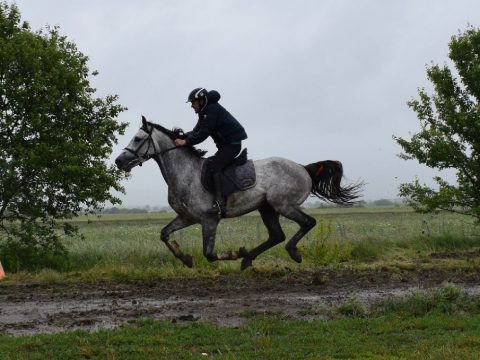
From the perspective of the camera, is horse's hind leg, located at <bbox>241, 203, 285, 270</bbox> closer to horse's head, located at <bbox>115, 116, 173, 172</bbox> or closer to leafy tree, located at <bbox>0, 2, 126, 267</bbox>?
horse's head, located at <bbox>115, 116, 173, 172</bbox>

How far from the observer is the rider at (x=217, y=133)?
466 inches

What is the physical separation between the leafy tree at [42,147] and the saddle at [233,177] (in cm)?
579

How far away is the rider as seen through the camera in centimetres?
1183

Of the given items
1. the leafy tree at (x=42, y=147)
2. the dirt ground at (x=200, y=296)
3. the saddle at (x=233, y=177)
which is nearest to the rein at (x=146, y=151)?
the saddle at (x=233, y=177)

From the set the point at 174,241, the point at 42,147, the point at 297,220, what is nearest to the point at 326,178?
the point at 297,220

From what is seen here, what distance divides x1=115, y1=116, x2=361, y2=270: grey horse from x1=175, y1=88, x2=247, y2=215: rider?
303 mm

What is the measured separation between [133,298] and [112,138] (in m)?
8.11

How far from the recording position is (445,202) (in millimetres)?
19000

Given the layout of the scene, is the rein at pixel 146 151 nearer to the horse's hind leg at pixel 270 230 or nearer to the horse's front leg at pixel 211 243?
the horse's front leg at pixel 211 243

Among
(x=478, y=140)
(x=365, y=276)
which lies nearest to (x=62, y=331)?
(x=365, y=276)

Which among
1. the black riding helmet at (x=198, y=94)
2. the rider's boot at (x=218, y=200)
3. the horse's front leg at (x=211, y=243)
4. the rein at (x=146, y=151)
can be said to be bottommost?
the horse's front leg at (x=211, y=243)

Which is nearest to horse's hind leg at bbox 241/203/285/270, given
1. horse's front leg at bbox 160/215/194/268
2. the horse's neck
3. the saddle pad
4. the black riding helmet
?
the saddle pad

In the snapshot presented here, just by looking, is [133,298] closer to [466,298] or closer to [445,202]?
[466,298]

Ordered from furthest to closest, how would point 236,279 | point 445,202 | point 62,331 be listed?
point 445,202, point 236,279, point 62,331
